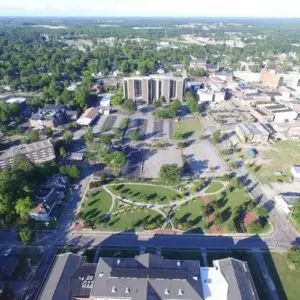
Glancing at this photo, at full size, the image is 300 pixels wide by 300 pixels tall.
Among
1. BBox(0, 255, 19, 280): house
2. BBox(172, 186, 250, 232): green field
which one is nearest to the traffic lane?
BBox(172, 186, 250, 232): green field

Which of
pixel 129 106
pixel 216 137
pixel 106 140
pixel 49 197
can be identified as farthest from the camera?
pixel 129 106

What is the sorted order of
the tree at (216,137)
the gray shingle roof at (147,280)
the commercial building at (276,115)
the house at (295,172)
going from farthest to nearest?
the commercial building at (276,115) → the tree at (216,137) → the house at (295,172) → the gray shingle roof at (147,280)

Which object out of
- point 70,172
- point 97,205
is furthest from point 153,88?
point 97,205

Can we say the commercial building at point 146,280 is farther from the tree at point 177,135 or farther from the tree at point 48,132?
the tree at point 48,132

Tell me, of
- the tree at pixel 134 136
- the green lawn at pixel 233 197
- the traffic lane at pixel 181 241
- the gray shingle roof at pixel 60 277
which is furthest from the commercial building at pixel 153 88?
the gray shingle roof at pixel 60 277

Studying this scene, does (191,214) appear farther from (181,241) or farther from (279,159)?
(279,159)
